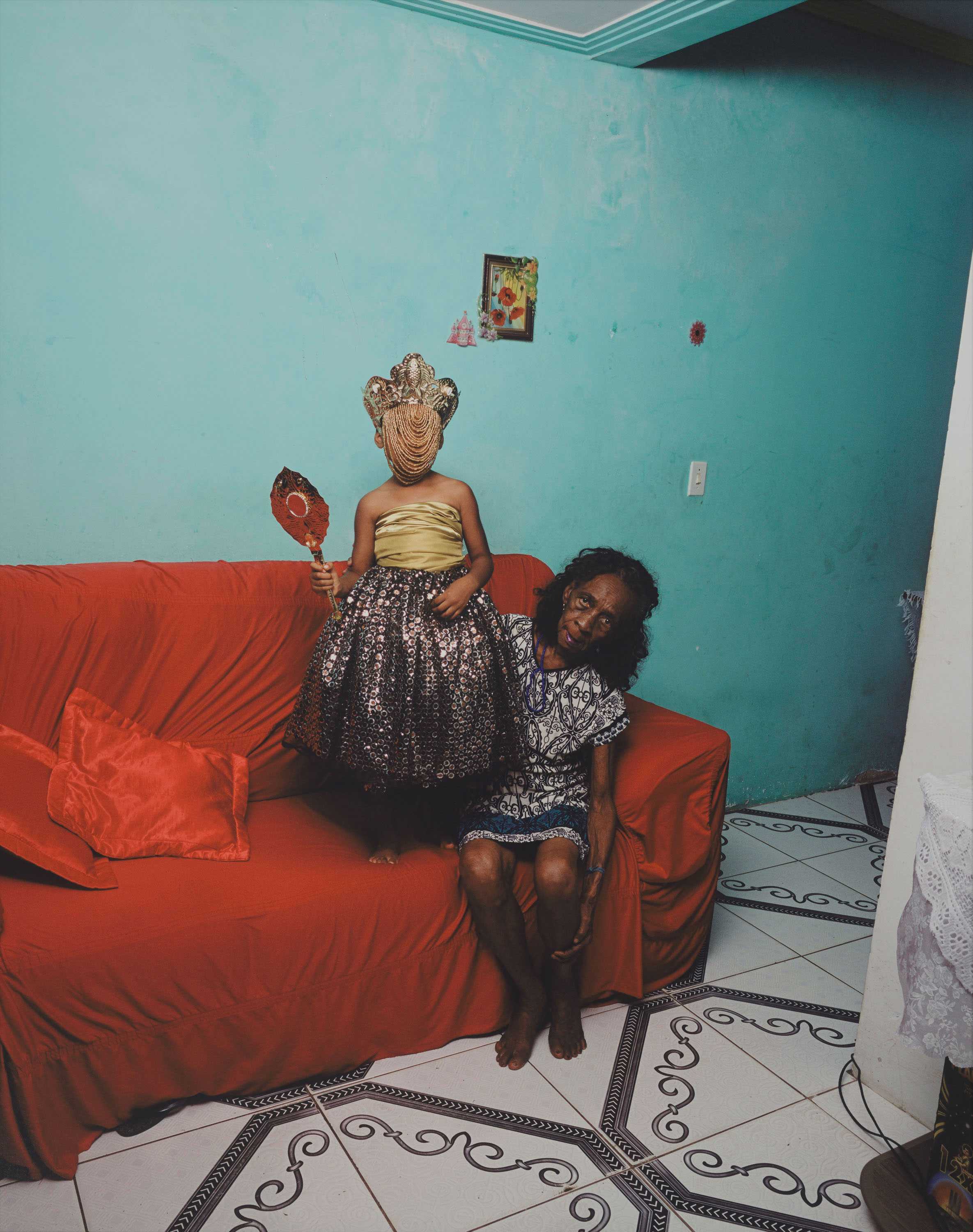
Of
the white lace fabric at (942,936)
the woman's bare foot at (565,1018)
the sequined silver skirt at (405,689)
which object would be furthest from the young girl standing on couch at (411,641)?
the white lace fabric at (942,936)

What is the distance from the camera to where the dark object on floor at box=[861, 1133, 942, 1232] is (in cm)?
142

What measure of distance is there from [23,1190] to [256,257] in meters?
1.89

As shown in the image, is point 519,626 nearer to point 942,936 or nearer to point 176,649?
point 176,649

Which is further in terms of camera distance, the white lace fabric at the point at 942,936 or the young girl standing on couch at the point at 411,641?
the young girl standing on couch at the point at 411,641

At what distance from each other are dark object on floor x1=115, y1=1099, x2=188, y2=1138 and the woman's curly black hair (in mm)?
1148

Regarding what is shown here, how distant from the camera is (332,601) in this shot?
1725mm

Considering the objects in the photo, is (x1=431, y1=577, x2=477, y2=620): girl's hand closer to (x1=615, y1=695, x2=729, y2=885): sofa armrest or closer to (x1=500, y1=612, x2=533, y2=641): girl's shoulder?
(x1=500, y1=612, x2=533, y2=641): girl's shoulder

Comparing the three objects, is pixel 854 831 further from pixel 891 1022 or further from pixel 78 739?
pixel 78 739

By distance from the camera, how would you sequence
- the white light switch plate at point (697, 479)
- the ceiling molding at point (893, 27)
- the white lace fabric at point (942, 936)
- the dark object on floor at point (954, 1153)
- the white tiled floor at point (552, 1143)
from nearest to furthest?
the white lace fabric at point (942, 936)
the dark object on floor at point (954, 1153)
the white tiled floor at point (552, 1143)
the ceiling molding at point (893, 27)
the white light switch plate at point (697, 479)

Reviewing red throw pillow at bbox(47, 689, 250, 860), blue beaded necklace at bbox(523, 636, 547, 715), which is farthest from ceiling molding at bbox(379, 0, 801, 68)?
red throw pillow at bbox(47, 689, 250, 860)

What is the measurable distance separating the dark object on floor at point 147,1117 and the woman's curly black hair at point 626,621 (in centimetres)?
115

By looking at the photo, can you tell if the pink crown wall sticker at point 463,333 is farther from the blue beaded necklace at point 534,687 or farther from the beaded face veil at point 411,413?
the blue beaded necklace at point 534,687

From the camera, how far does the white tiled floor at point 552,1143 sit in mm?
1455

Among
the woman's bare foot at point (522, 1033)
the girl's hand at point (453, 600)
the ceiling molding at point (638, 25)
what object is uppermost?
the ceiling molding at point (638, 25)
